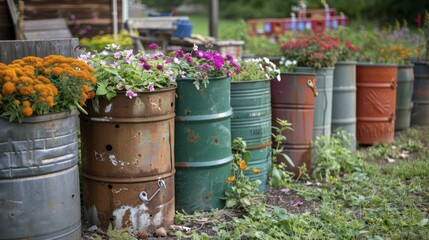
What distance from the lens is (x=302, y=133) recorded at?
21.5 ft

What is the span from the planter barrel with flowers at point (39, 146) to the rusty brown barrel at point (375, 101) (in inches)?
187

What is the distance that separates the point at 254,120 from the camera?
582cm

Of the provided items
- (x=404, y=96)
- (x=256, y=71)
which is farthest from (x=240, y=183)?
(x=404, y=96)

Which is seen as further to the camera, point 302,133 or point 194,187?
point 302,133

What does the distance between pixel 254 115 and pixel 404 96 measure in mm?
3813

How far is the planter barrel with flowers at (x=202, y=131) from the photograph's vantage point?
501 cm

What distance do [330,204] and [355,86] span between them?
8.60 feet

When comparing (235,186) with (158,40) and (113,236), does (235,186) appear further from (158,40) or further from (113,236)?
(158,40)

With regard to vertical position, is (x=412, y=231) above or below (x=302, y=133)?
below

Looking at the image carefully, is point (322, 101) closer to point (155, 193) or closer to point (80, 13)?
point (155, 193)

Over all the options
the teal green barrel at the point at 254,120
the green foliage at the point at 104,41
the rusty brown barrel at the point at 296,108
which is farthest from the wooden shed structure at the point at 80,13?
the teal green barrel at the point at 254,120

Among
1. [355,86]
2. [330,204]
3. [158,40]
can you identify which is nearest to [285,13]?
[158,40]

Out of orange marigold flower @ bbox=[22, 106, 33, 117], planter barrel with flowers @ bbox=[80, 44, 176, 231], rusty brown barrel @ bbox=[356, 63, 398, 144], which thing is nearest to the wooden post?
rusty brown barrel @ bbox=[356, 63, 398, 144]

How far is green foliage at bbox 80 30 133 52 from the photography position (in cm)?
1142
